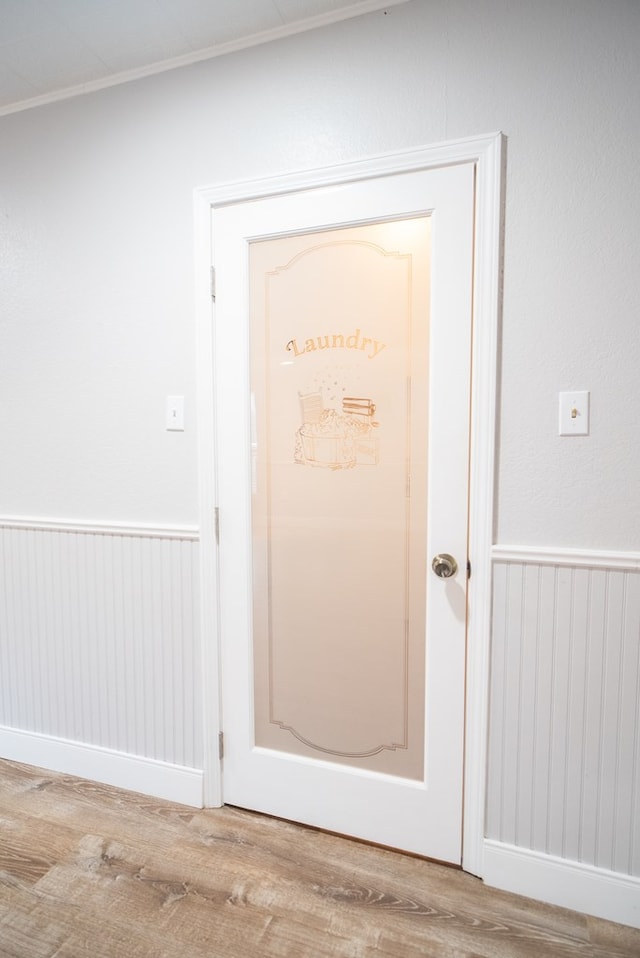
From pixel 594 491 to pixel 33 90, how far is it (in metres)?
2.33

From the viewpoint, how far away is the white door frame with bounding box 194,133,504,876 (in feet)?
4.47

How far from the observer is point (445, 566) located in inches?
57.3

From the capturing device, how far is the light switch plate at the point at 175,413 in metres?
1.73

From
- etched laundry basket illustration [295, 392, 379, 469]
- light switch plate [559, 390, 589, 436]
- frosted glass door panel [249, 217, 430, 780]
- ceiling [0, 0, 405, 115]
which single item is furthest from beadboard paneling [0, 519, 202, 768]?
ceiling [0, 0, 405, 115]

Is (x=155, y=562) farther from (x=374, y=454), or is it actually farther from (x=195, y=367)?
(x=374, y=454)

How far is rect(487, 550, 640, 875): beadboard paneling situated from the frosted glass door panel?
248 millimetres

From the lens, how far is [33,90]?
5.86ft

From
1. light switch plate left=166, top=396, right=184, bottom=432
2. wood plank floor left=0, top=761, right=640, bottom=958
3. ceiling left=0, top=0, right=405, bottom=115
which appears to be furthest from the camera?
light switch plate left=166, top=396, right=184, bottom=432

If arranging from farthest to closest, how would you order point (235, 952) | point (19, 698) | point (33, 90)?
point (19, 698) → point (33, 90) → point (235, 952)

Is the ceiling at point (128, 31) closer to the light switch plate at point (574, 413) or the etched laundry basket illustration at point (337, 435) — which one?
the etched laundry basket illustration at point (337, 435)

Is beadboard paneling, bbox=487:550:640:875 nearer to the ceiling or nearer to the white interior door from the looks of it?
the white interior door

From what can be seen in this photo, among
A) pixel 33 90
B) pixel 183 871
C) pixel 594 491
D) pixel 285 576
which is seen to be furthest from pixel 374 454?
pixel 33 90

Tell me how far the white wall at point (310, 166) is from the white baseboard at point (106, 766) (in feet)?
0.85

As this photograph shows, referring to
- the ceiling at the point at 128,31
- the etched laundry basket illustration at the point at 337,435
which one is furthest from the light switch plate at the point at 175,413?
the ceiling at the point at 128,31
